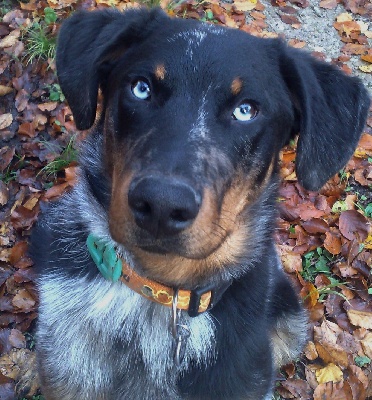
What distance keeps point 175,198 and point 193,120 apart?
0.47 metres

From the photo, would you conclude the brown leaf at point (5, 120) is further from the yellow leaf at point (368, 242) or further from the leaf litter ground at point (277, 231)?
the yellow leaf at point (368, 242)

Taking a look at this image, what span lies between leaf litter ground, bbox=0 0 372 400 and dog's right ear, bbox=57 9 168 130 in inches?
70.9

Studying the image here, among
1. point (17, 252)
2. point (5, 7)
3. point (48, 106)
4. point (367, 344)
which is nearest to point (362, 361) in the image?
point (367, 344)

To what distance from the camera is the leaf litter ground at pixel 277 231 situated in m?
3.95

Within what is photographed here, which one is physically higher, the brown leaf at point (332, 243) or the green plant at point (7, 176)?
the brown leaf at point (332, 243)

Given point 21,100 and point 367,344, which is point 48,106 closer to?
point 21,100

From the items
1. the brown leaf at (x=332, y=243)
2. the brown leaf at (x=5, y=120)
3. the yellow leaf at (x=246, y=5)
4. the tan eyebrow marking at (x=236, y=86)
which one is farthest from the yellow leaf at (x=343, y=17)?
the tan eyebrow marking at (x=236, y=86)

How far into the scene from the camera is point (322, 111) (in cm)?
270

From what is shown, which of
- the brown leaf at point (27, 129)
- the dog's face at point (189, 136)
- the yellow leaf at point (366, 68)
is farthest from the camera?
the yellow leaf at point (366, 68)

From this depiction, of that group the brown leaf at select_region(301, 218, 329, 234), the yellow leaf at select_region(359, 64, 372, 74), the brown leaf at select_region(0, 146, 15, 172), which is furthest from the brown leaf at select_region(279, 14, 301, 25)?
the brown leaf at select_region(0, 146, 15, 172)

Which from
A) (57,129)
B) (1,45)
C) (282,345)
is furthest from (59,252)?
(1,45)

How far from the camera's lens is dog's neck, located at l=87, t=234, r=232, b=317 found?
2.78 m

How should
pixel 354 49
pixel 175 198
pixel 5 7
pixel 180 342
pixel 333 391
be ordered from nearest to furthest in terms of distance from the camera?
pixel 175 198, pixel 180 342, pixel 333 391, pixel 5 7, pixel 354 49

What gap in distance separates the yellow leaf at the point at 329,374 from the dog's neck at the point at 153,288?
4.93 ft
